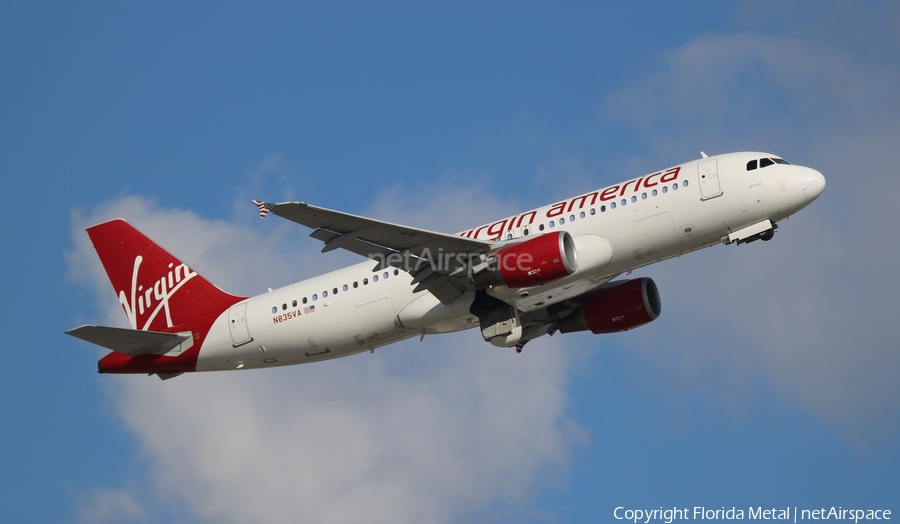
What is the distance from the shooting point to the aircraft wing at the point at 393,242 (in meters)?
35.6

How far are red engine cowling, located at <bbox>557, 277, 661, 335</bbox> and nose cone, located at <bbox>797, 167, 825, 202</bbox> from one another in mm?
8606

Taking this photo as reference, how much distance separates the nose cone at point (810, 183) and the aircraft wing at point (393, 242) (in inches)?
438

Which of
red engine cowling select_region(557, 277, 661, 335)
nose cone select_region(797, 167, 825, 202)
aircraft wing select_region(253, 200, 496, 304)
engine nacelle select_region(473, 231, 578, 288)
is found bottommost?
red engine cowling select_region(557, 277, 661, 335)

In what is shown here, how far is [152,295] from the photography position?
46.5 meters

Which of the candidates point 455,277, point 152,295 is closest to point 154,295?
point 152,295

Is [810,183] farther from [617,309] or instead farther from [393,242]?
[393,242]

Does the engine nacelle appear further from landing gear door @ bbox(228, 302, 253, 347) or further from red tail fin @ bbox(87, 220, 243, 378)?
red tail fin @ bbox(87, 220, 243, 378)

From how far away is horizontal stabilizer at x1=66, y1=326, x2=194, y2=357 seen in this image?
136 feet

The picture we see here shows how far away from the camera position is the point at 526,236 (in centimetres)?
3966

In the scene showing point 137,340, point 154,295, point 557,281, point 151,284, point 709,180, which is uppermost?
point 709,180

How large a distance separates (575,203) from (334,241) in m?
9.30

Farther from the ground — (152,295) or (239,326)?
(152,295)

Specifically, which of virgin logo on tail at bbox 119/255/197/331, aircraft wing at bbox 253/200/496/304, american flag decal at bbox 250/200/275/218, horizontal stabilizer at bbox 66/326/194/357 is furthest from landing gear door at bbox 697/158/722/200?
virgin logo on tail at bbox 119/255/197/331

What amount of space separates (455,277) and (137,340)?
522 inches
